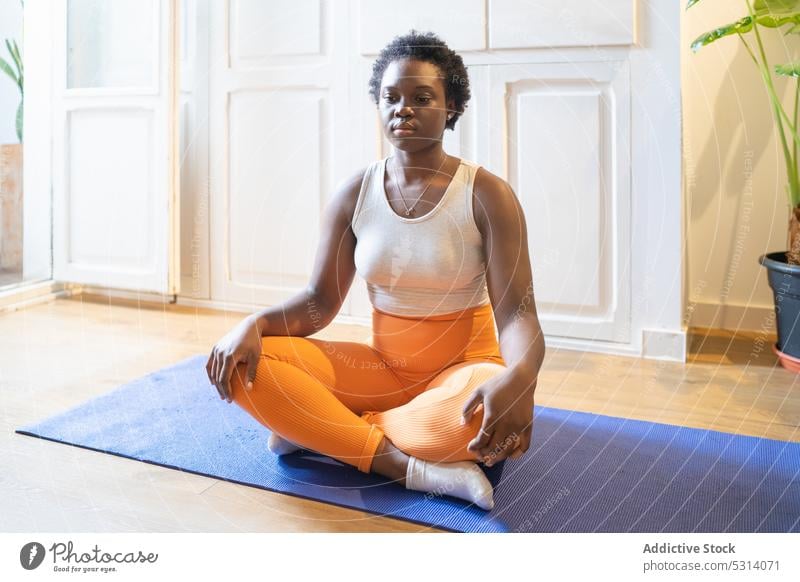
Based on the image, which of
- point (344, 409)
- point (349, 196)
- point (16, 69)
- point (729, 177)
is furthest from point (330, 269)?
point (16, 69)

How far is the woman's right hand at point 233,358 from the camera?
3.58ft

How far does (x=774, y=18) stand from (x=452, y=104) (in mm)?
1059

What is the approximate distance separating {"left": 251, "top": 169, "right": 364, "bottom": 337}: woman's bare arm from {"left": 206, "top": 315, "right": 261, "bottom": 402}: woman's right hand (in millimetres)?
119

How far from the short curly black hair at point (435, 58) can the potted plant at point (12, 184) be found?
80.0 inches

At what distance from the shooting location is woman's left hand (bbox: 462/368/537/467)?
3.10ft

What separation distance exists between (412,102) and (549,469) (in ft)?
2.02

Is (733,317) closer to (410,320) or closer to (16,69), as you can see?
(410,320)

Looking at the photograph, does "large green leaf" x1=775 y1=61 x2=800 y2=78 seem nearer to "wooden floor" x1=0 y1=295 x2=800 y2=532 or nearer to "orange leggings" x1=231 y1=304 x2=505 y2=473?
"wooden floor" x1=0 y1=295 x2=800 y2=532

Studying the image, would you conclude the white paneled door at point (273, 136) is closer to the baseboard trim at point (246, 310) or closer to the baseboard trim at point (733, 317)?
the baseboard trim at point (246, 310)

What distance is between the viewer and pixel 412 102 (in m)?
1.11

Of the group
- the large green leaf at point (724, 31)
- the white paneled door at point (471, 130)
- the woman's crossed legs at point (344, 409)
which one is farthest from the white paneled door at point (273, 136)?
the woman's crossed legs at point (344, 409)

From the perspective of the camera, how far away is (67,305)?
2.47 m
